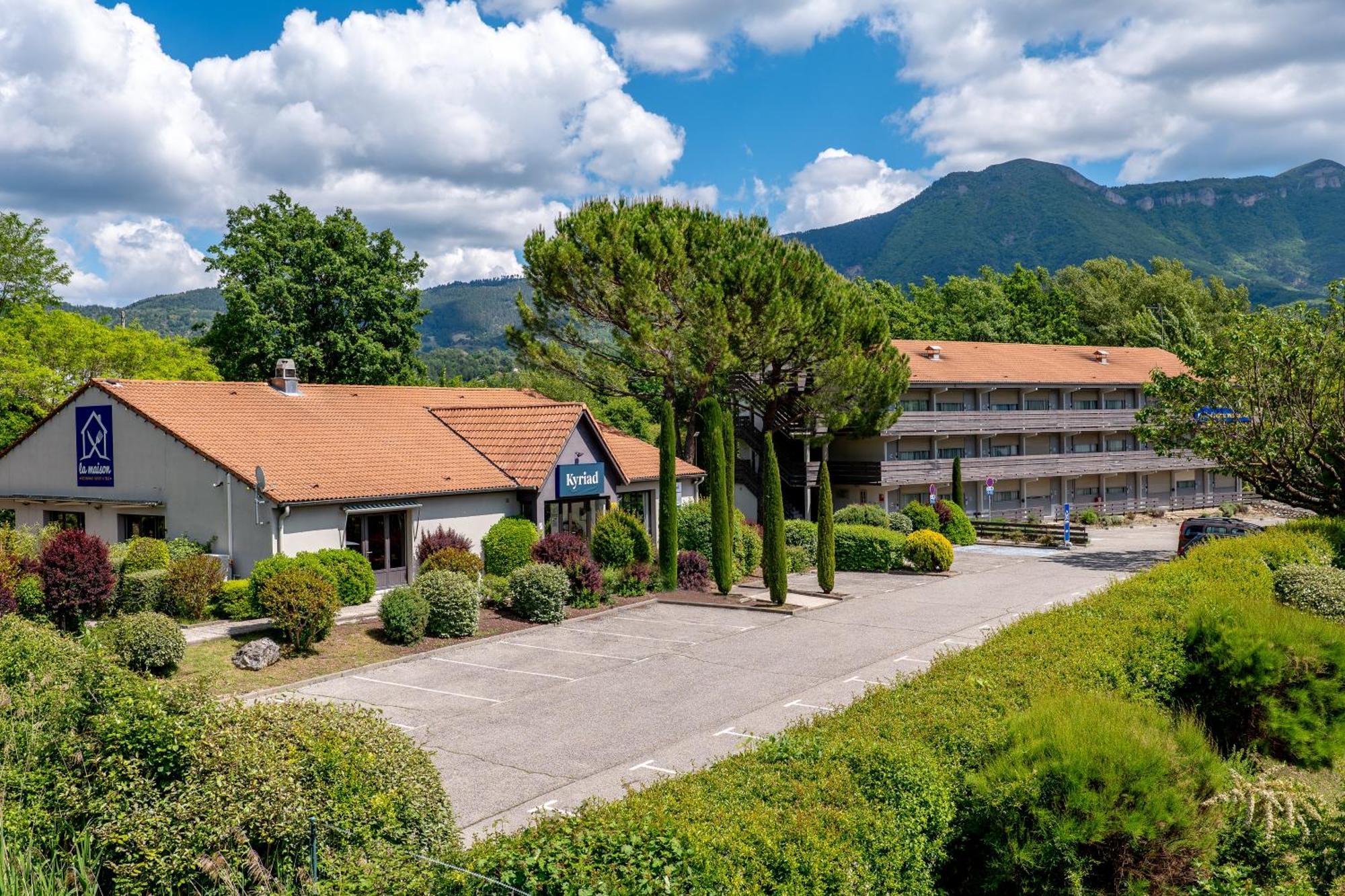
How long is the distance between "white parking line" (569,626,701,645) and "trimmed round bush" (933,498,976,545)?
22.6 m

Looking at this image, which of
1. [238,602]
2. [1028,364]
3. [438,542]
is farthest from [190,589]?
[1028,364]

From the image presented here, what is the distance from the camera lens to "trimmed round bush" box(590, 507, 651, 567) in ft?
89.8

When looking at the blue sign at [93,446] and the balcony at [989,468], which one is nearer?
the blue sign at [93,446]

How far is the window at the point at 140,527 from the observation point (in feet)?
84.0

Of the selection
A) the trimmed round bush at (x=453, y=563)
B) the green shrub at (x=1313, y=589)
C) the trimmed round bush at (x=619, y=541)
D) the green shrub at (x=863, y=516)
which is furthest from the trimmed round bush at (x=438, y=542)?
the green shrub at (x=1313, y=589)

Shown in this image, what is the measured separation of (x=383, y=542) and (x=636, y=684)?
36.8 feet

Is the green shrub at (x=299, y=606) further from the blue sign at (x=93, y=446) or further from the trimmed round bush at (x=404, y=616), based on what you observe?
the blue sign at (x=93, y=446)

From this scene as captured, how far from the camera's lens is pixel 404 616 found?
65.2 ft

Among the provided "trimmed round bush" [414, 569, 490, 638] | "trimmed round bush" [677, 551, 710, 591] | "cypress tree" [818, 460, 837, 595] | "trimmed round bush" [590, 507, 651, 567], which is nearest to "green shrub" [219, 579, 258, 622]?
"trimmed round bush" [414, 569, 490, 638]

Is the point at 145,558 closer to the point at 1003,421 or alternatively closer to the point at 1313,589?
the point at 1313,589

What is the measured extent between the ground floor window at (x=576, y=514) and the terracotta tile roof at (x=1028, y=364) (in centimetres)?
2089

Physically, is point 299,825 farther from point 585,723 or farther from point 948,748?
point 585,723

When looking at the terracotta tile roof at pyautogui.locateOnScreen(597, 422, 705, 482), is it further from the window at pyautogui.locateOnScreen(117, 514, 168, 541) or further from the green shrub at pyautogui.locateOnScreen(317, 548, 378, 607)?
the window at pyautogui.locateOnScreen(117, 514, 168, 541)

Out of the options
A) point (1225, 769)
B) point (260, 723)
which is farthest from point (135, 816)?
point (1225, 769)
